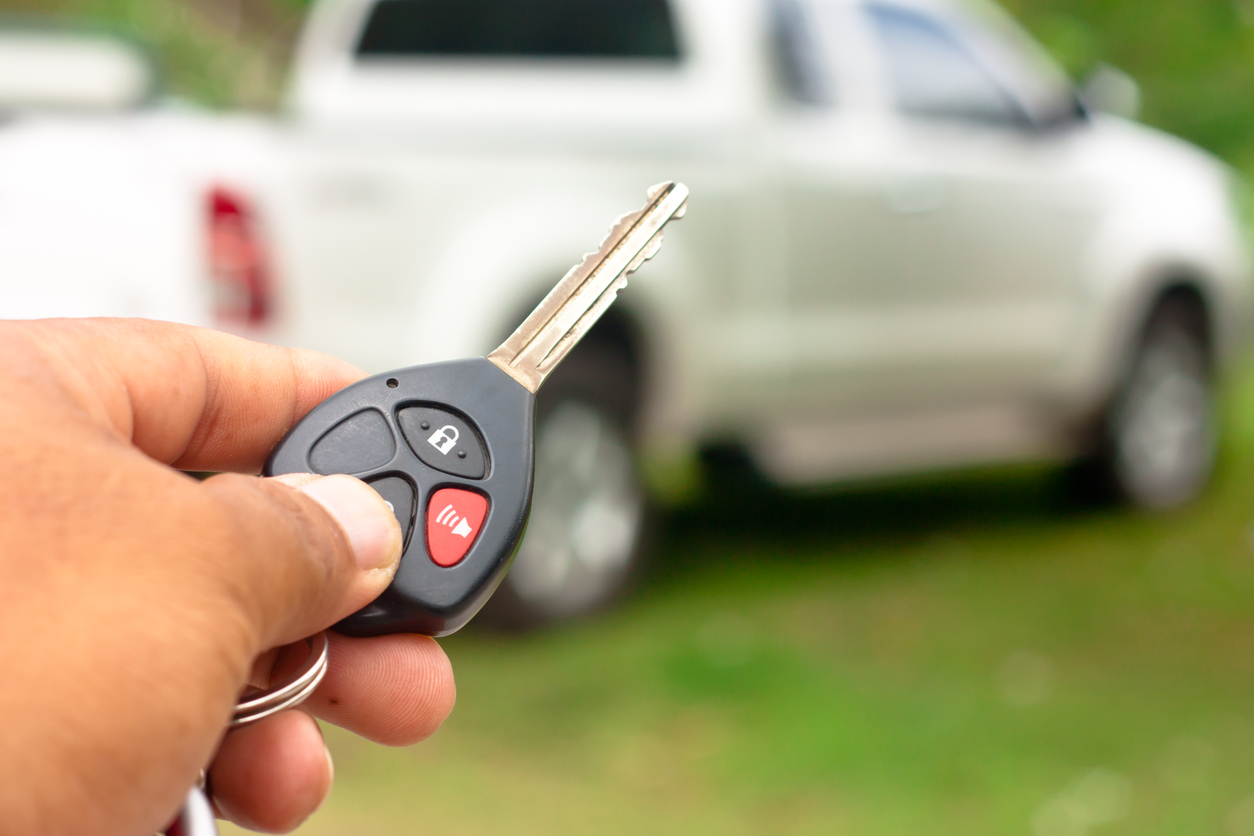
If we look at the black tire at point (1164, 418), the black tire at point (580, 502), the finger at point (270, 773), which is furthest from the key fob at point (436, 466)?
the black tire at point (1164, 418)

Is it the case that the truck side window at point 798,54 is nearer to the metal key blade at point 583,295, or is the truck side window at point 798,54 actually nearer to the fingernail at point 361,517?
the metal key blade at point 583,295

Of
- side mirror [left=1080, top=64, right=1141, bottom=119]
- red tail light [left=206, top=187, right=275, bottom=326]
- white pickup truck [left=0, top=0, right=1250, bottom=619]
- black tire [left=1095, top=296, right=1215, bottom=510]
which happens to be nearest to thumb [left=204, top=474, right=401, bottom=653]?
white pickup truck [left=0, top=0, right=1250, bottom=619]

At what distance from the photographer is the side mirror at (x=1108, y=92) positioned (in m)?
5.77

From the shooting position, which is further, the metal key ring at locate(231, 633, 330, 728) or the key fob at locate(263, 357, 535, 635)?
the key fob at locate(263, 357, 535, 635)

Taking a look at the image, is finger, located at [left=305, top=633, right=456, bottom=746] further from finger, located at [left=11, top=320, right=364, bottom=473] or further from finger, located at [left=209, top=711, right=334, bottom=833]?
finger, located at [left=11, top=320, right=364, bottom=473]

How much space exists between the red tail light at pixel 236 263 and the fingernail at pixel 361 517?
103 inches

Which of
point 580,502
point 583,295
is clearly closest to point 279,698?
point 583,295

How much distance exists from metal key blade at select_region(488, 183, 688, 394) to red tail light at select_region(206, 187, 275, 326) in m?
2.50

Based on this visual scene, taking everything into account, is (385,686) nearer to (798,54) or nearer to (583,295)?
(583,295)

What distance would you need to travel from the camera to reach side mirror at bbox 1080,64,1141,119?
577 cm

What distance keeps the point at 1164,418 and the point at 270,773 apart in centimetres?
566

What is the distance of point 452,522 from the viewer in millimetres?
1105

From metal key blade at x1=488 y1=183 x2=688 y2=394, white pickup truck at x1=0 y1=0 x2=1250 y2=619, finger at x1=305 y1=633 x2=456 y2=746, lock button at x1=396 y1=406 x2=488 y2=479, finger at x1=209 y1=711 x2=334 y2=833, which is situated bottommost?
finger at x1=209 y1=711 x2=334 y2=833

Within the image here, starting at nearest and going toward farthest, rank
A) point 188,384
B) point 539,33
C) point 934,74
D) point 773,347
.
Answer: point 188,384, point 539,33, point 773,347, point 934,74
